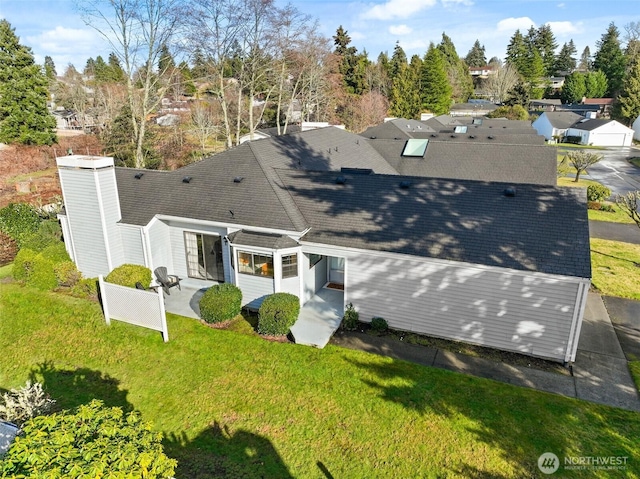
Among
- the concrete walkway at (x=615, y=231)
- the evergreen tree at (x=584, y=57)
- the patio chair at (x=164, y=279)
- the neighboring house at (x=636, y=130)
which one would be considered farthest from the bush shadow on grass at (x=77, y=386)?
the evergreen tree at (x=584, y=57)

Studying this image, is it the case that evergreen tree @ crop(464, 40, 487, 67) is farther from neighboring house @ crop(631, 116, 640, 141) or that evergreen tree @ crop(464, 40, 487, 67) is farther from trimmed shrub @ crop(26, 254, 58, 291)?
trimmed shrub @ crop(26, 254, 58, 291)

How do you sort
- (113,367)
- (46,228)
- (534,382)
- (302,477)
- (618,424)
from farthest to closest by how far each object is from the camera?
1. (46,228)
2. (113,367)
3. (534,382)
4. (618,424)
5. (302,477)

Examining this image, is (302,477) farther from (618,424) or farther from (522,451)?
(618,424)

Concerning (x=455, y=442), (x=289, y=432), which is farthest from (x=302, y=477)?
(x=455, y=442)

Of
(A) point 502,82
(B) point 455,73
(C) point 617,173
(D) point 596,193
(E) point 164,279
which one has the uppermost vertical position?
(B) point 455,73

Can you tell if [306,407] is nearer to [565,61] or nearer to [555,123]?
[555,123]

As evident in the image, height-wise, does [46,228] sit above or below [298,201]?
below

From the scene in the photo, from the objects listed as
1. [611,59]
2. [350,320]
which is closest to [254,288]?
[350,320]

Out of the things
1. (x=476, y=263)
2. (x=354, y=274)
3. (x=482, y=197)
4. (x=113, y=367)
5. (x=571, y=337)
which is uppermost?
(x=482, y=197)
